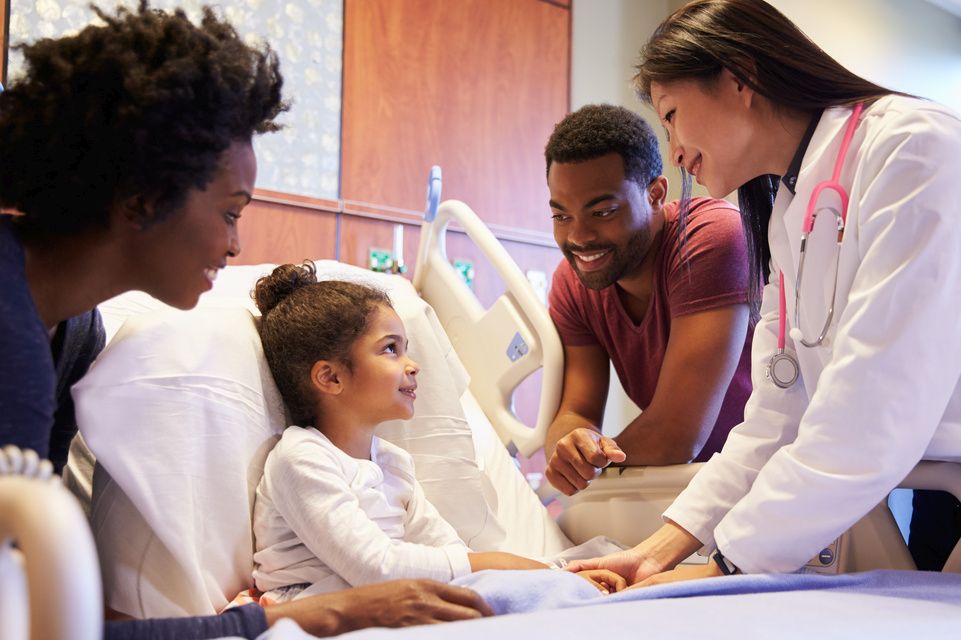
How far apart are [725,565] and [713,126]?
0.75 meters

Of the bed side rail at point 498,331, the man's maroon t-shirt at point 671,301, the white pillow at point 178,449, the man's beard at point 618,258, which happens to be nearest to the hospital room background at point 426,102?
the bed side rail at point 498,331

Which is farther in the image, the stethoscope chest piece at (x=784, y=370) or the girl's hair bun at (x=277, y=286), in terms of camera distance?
the girl's hair bun at (x=277, y=286)

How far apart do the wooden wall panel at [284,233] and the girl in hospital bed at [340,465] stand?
79.9 inches

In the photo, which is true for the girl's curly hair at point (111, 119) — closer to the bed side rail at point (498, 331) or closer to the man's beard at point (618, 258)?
the man's beard at point (618, 258)

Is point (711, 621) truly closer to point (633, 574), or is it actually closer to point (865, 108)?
point (633, 574)

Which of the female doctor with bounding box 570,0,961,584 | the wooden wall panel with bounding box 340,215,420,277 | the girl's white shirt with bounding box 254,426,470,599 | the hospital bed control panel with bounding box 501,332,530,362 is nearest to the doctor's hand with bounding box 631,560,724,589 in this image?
the female doctor with bounding box 570,0,961,584

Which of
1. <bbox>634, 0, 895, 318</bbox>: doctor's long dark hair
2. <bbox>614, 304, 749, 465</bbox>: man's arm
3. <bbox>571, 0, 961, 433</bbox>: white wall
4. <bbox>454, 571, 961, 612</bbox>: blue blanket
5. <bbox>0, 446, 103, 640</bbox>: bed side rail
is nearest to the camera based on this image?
<bbox>0, 446, 103, 640</bbox>: bed side rail

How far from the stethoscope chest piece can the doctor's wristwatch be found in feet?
1.11

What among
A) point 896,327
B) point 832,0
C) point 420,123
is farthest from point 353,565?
point 832,0

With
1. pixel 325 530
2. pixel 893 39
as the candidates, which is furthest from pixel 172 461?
pixel 893 39

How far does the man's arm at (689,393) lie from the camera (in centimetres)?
207

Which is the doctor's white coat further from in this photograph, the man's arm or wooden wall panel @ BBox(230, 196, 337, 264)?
wooden wall panel @ BBox(230, 196, 337, 264)

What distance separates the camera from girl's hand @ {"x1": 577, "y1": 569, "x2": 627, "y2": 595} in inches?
61.6

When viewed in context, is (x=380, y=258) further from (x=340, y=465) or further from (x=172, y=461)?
(x=172, y=461)
